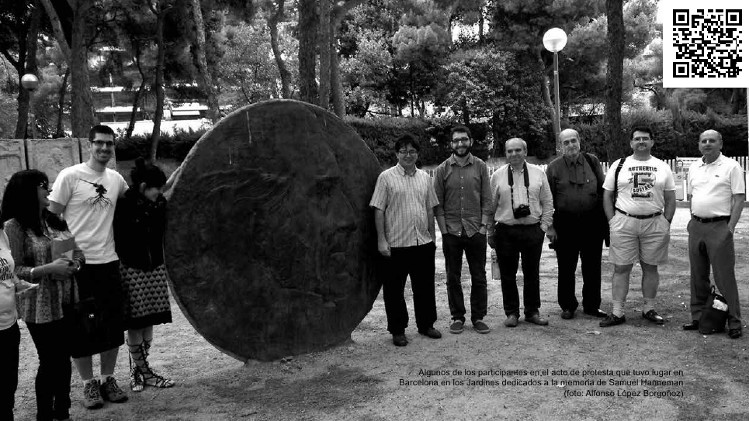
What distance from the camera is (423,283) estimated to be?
5.06 metres

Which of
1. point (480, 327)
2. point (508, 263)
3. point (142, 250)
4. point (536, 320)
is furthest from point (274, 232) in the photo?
point (536, 320)

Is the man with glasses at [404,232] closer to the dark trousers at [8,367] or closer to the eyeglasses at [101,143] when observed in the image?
the eyeglasses at [101,143]

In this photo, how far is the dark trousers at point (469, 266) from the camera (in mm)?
5145

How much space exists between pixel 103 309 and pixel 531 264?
3.38 metres

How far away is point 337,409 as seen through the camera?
380cm

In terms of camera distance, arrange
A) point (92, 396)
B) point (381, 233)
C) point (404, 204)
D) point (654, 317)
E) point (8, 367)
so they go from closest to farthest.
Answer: point (8, 367)
point (92, 396)
point (381, 233)
point (404, 204)
point (654, 317)

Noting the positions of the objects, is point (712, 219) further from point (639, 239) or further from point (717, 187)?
point (639, 239)

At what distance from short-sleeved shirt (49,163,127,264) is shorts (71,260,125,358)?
74mm

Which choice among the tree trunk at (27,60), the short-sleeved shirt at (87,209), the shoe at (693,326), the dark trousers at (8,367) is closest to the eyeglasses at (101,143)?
the short-sleeved shirt at (87,209)

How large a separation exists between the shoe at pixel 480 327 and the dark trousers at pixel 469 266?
5cm

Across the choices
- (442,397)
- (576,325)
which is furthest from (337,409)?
(576,325)

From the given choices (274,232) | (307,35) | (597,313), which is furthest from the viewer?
(307,35)

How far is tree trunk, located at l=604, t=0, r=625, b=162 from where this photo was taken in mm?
9180

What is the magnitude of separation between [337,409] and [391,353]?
108 cm
